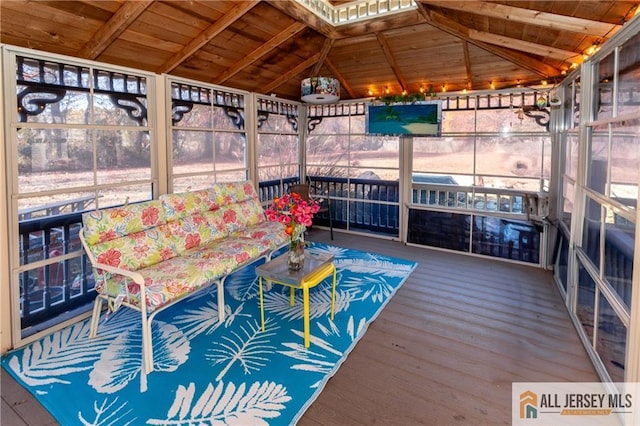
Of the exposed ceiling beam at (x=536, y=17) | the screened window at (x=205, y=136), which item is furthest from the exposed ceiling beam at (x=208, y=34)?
the exposed ceiling beam at (x=536, y=17)

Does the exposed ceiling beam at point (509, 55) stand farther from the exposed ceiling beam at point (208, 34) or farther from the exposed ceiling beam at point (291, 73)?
the exposed ceiling beam at point (208, 34)

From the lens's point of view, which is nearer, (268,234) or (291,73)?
(268,234)

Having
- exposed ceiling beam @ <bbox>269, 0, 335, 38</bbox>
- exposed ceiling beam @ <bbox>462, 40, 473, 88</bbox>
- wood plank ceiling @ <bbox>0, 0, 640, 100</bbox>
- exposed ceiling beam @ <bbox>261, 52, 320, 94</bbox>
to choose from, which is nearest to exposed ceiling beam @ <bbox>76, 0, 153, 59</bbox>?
wood plank ceiling @ <bbox>0, 0, 640, 100</bbox>

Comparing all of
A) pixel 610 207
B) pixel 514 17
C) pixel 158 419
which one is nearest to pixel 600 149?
pixel 610 207

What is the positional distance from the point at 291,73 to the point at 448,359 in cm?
397

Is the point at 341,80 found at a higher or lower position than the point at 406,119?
higher

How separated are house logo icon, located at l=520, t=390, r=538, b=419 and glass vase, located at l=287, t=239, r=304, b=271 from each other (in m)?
1.68

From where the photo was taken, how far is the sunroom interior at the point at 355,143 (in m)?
2.41

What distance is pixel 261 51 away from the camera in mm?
3941

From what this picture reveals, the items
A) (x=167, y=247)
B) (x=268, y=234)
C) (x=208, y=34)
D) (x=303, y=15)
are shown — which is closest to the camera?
(x=167, y=247)

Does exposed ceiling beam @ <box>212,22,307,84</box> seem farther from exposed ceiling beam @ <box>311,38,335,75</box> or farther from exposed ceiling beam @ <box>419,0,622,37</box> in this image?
exposed ceiling beam @ <box>419,0,622,37</box>

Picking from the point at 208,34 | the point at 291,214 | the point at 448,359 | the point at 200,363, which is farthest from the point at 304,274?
the point at 208,34

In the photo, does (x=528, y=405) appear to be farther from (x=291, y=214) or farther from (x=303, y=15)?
(x=303, y=15)

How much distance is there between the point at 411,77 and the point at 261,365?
409 centimetres
